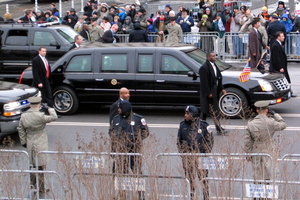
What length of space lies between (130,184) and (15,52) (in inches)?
469

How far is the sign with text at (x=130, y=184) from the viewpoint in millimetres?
6383

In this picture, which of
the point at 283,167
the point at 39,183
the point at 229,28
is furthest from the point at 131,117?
the point at 229,28

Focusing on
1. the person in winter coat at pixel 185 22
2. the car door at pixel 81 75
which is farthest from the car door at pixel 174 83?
the person in winter coat at pixel 185 22

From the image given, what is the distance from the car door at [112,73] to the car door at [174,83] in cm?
62

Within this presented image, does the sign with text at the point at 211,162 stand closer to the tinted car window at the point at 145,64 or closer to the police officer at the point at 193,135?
the police officer at the point at 193,135

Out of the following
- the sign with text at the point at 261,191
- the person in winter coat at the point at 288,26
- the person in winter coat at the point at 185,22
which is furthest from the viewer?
the person in winter coat at the point at 185,22

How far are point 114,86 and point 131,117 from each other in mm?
5443

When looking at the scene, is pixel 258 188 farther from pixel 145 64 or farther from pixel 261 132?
pixel 145 64

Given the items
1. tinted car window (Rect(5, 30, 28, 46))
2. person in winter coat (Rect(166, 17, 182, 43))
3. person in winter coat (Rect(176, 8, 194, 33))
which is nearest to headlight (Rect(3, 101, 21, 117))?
tinted car window (Rect(5, 30, 28, 46))

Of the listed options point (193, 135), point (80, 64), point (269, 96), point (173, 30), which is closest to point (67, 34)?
point (173, 30)

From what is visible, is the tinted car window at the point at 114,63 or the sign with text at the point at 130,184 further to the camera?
the tinted car window at the point at 114,63

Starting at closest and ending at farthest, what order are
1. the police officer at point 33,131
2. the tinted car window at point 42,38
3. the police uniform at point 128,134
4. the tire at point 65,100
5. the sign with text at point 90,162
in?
the sign with text at point 90,162 < the police uniform at point 128,134 < the police officer at point 33,131 < the tire at point 65,100 < the tinted car window at point 42,38

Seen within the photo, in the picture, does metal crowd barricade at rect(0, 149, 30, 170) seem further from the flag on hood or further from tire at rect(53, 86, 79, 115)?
the flag on hood

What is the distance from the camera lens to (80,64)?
1380cm
